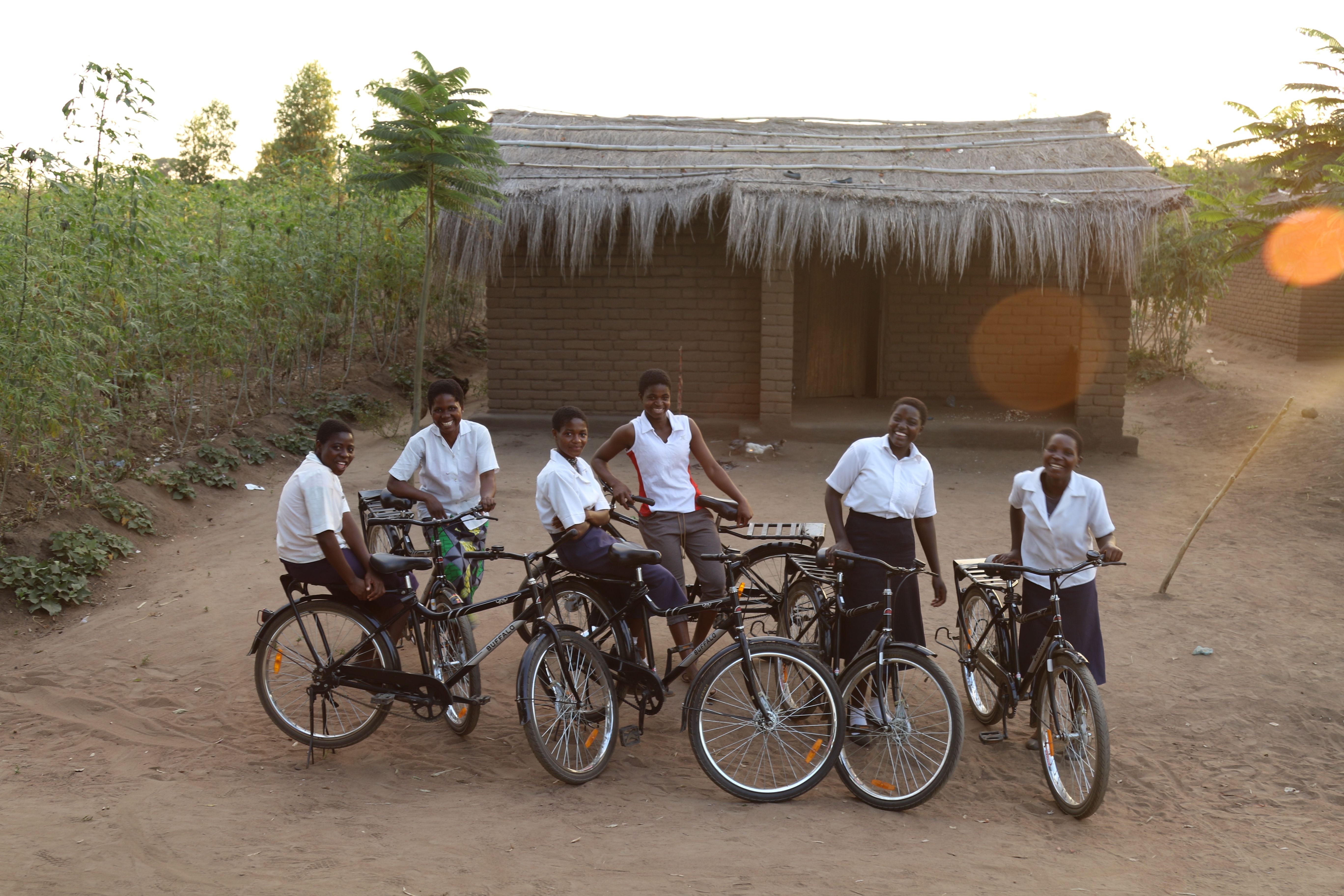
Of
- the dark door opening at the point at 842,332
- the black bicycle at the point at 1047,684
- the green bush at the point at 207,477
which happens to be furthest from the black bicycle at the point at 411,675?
the dark door opening at the point at 842,332

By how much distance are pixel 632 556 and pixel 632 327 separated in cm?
756

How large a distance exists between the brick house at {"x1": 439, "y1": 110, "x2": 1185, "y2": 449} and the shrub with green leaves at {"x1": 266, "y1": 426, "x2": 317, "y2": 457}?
2034mm

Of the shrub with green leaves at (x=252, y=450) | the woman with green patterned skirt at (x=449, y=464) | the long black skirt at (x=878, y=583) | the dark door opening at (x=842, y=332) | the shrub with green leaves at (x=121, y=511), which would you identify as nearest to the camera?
the long black skirt at (x=878, y=583)

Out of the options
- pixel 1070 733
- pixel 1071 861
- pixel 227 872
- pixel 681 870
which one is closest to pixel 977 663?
pixel 1070 733

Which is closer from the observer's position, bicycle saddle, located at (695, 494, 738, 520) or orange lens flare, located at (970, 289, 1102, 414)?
bicycle saddle, located at (695, 494, 738, 520)

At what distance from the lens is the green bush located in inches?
347

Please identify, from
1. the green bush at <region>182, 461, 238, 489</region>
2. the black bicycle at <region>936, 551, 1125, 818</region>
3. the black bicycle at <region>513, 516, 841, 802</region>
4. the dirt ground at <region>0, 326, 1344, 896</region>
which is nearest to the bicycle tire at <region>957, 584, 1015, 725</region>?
the black bicycle at <region>936, 551, 1125, 818</region>

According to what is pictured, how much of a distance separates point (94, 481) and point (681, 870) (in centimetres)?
637

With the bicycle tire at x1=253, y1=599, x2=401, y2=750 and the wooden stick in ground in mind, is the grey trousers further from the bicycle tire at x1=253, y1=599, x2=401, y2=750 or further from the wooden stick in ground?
the wooden stick in ground

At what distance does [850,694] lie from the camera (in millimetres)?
4078

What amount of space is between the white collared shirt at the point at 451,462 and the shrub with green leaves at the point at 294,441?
5.40 metres

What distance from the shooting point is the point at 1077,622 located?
13.5 ft

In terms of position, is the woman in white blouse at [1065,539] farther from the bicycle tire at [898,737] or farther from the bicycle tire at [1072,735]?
the bicycle tire at [898,737]

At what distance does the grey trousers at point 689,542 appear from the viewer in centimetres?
473
